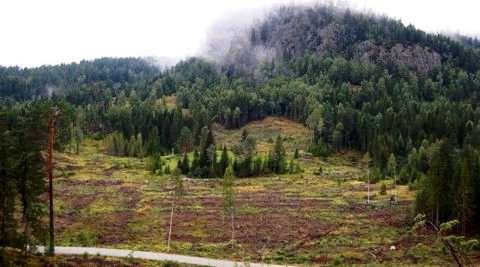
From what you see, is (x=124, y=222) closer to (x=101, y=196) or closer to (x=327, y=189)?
(x=101, y=196)

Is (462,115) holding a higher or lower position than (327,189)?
higher

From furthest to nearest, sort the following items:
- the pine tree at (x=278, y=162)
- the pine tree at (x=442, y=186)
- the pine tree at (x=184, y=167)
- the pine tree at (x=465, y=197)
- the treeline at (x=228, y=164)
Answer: the pine tree at (x=278, y=162) < the pine tree at (x=184, y=167) < the treeline at (x=228, y=164) < the pine tree at (x=442, y=186) < the pine tree at (x=465, y=197)

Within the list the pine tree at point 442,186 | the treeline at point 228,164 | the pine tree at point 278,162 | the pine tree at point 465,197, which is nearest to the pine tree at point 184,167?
the treeline at point 228,164

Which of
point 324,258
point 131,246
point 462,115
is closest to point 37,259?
point 131,246

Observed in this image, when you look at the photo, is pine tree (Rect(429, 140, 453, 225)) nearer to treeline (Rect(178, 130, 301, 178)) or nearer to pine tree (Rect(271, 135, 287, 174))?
treeline (Rect(178, 130, 301, 178))

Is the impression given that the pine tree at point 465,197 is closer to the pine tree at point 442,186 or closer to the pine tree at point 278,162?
the pine tree at point 442,186

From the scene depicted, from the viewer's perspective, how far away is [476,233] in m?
73.8

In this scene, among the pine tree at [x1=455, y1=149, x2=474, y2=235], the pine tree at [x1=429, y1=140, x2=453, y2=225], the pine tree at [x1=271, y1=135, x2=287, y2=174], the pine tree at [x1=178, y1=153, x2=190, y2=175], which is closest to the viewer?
the pine tree at [x1=455, y1=149, x2=474, y2=235]

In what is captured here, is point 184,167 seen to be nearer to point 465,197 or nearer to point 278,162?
point 278,162

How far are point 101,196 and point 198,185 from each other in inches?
987

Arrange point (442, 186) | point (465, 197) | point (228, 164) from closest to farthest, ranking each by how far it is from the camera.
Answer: point (465, 197), point (442, 186), point (228, 164)

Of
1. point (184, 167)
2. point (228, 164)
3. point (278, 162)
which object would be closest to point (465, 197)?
point (228, 164)

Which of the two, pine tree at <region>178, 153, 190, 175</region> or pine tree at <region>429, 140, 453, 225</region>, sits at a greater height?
pine tree at <region>429, 140, 453, 225</region>

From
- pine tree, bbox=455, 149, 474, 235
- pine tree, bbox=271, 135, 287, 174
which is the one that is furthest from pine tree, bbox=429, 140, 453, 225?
pine tree, bbox=271, 135, 287, 174
